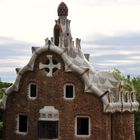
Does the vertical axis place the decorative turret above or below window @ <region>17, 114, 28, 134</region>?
above

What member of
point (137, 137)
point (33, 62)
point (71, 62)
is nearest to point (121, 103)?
point (71, 62)

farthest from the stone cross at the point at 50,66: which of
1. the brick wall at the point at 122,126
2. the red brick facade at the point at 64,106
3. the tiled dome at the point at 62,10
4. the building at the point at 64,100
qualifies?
the brick wall at the point at 122,126

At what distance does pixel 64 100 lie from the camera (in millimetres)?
26141

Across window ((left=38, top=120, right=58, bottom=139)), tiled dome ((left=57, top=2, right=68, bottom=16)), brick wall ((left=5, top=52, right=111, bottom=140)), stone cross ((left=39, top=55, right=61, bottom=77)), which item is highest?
tiled dome ((left=57, top=2, right=68, bottom=16))

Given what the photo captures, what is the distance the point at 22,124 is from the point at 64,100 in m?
3.09

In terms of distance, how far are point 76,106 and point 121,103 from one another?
2704mm

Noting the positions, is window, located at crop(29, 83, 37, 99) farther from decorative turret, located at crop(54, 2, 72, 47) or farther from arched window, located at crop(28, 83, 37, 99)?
decorative turret, located at crop(54, 2, 72, 47)

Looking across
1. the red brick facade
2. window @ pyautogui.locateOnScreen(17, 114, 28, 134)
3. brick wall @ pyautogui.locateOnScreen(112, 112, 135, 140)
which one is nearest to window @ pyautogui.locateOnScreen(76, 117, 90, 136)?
the red brick facade

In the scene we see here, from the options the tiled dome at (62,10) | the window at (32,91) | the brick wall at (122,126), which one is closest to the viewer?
the window at (32,91)

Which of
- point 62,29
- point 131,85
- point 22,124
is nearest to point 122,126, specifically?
point 131,85

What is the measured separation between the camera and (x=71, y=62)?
26078 mm

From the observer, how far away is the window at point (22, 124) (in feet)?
89.5

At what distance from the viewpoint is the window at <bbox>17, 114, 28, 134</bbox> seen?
27.3 meters

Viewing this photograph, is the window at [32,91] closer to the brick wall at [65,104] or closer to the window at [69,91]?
the brick wall at [65,104]
